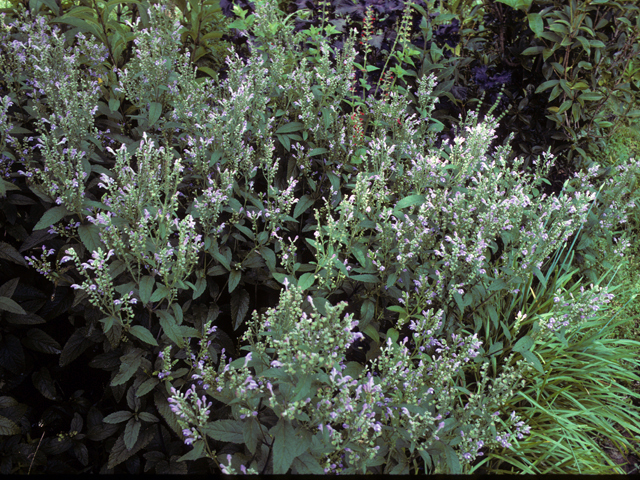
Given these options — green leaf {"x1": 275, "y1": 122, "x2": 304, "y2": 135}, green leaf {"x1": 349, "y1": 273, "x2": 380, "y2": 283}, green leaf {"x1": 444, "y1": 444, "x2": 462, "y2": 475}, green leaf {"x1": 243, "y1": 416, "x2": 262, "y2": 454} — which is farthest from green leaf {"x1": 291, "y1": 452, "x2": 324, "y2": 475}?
green leaf {"x1": 275, "y1": 122, "x2": 304, "y2": 135}

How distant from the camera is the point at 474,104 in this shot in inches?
190

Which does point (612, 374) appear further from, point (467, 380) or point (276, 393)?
point (276, 393)

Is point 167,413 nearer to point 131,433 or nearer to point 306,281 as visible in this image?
point 131,433

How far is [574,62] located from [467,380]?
3222 millimetres

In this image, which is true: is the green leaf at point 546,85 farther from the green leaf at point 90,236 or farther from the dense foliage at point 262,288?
the green leaf at point 90,236

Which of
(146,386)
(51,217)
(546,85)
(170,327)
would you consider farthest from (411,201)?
(546,85)

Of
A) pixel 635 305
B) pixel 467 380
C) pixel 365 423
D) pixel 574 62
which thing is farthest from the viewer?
pixel 574 62

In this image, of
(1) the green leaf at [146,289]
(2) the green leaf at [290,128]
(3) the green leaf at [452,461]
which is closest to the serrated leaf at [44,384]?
(1) the green leaf at [146,289]

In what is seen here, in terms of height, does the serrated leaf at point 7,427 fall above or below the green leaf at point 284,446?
below

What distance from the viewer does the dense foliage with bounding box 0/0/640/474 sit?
204 centimetres

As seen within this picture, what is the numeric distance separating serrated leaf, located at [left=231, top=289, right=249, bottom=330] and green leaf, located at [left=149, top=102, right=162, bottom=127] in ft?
3.65

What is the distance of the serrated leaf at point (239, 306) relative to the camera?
2.68m

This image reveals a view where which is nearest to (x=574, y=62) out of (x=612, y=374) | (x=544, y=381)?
(x=612, y=374)

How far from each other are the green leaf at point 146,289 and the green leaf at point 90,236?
0.31 m
